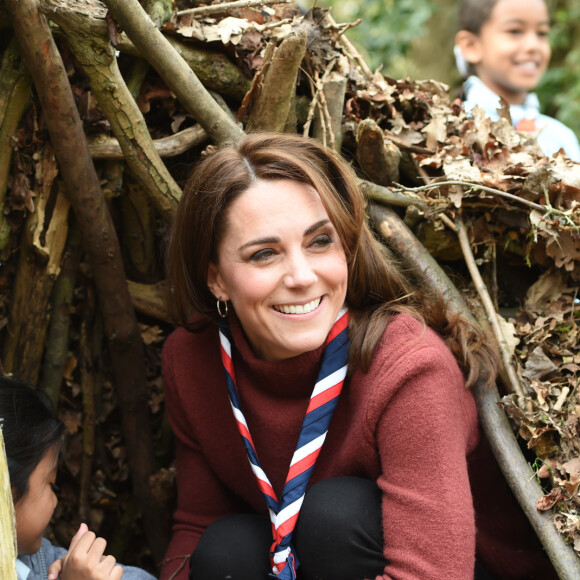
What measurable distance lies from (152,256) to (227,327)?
73 cm

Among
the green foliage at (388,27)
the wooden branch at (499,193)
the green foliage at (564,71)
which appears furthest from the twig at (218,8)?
the green foliage at (564,71)

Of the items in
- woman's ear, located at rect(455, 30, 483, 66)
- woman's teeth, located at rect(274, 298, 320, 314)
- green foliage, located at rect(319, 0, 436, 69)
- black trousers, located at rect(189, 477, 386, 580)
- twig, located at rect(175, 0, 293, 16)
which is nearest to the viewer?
black trousers, located at rect(189, 477, 386, 580)

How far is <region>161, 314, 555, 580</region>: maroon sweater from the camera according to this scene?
74.8 inches

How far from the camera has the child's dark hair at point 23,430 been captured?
2010mm

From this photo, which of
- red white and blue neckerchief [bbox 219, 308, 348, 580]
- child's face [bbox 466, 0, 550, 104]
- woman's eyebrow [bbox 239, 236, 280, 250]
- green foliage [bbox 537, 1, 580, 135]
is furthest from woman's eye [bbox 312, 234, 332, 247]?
green foliage [bbox 537, 1, 580, 135]

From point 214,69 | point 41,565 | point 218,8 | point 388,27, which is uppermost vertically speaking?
point 388,27

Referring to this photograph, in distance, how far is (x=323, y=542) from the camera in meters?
1.99

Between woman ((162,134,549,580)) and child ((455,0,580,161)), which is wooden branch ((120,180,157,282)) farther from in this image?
child ((455,0,580,161))

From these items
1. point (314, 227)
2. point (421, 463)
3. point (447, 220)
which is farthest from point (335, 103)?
point (421, 463)

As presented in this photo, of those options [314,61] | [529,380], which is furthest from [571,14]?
[529,380]

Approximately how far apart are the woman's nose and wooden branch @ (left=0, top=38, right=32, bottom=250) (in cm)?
114

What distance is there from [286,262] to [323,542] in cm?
80

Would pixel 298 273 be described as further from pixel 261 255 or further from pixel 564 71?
pixel 564 71

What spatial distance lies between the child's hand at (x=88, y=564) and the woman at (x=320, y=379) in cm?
28
